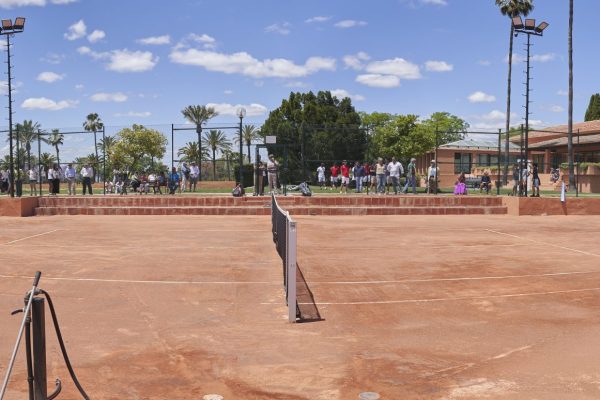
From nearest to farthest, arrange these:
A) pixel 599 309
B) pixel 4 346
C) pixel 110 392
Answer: pixel 110 392, pixel 4 346, pixel 599 309

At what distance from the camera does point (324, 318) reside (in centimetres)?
704

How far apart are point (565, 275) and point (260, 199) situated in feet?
45.5

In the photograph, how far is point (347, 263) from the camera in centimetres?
1084

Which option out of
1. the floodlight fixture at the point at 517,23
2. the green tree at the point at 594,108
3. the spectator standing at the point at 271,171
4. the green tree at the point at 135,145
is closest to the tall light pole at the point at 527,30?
the floodlight fixture at the point at 517,23

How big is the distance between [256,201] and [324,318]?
15.1 m

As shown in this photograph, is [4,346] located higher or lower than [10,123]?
lower

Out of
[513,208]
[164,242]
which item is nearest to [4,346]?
[164,242]

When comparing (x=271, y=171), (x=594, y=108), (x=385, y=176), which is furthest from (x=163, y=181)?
(x=594, y=108)

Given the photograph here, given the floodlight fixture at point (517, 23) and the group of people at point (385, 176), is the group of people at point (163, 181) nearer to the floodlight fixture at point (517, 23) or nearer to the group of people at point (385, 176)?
the group of people at point (385, 176)

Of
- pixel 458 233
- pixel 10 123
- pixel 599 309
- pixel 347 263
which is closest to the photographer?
pixel 599 309

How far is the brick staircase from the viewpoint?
21594 mm

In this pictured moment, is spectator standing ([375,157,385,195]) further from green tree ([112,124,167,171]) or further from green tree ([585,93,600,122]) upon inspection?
green tree ([585,93,600,122])

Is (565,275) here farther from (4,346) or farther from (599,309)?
(4,346)

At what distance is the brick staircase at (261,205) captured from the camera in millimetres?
21594
